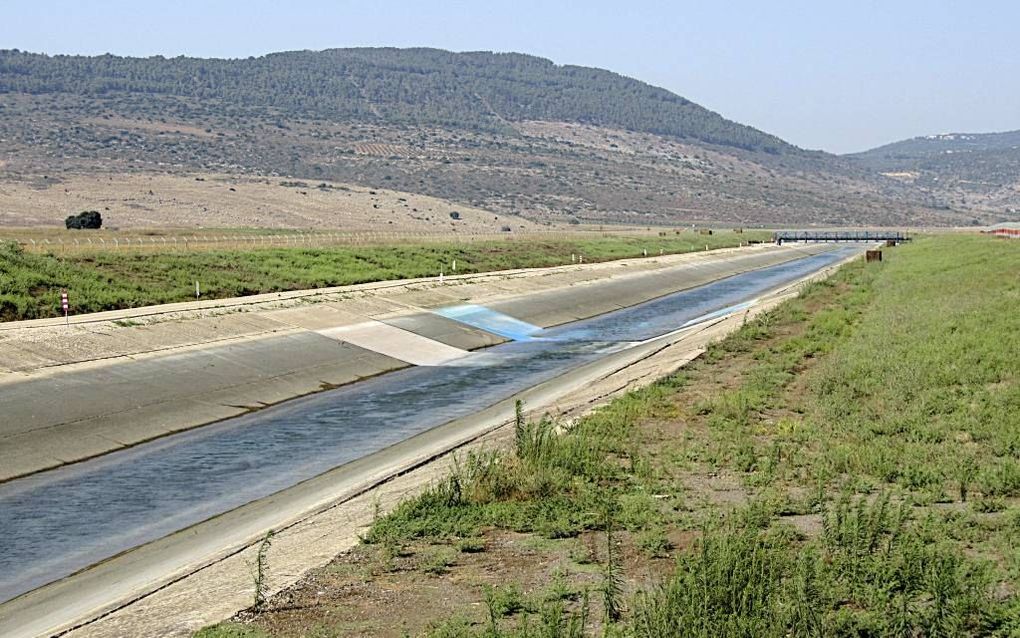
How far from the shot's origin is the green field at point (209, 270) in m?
44.1

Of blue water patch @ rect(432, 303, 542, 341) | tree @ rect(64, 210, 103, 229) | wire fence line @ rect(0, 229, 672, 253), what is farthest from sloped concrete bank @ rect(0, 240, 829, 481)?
tree @ rect(64, 210, 103, 229)

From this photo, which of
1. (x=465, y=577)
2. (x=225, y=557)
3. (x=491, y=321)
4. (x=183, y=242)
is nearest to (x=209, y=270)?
(x=491, y=321)

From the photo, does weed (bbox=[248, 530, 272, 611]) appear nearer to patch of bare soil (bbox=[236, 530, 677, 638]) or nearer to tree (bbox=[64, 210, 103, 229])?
patch of bare soil (bbox=[236, 530, 677, 638])

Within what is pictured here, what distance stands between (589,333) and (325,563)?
41455mm

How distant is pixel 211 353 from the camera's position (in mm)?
37500

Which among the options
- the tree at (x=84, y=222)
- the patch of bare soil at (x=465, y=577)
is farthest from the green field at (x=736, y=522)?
the tree at (x=84, y=222)

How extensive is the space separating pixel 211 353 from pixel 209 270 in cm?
2157

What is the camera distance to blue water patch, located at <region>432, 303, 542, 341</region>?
2113 inches

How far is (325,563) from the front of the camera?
1404cm

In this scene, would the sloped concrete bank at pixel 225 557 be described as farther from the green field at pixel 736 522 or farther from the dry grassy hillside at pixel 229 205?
the dry grassy hillside at pixel 229 205

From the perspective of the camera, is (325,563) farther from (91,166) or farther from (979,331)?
(91,166)

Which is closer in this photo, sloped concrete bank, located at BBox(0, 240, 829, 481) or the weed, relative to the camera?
the weed

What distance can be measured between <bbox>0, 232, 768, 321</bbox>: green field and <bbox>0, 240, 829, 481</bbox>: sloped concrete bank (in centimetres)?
207

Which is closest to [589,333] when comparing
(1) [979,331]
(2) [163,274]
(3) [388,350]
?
(3) [388,350]
